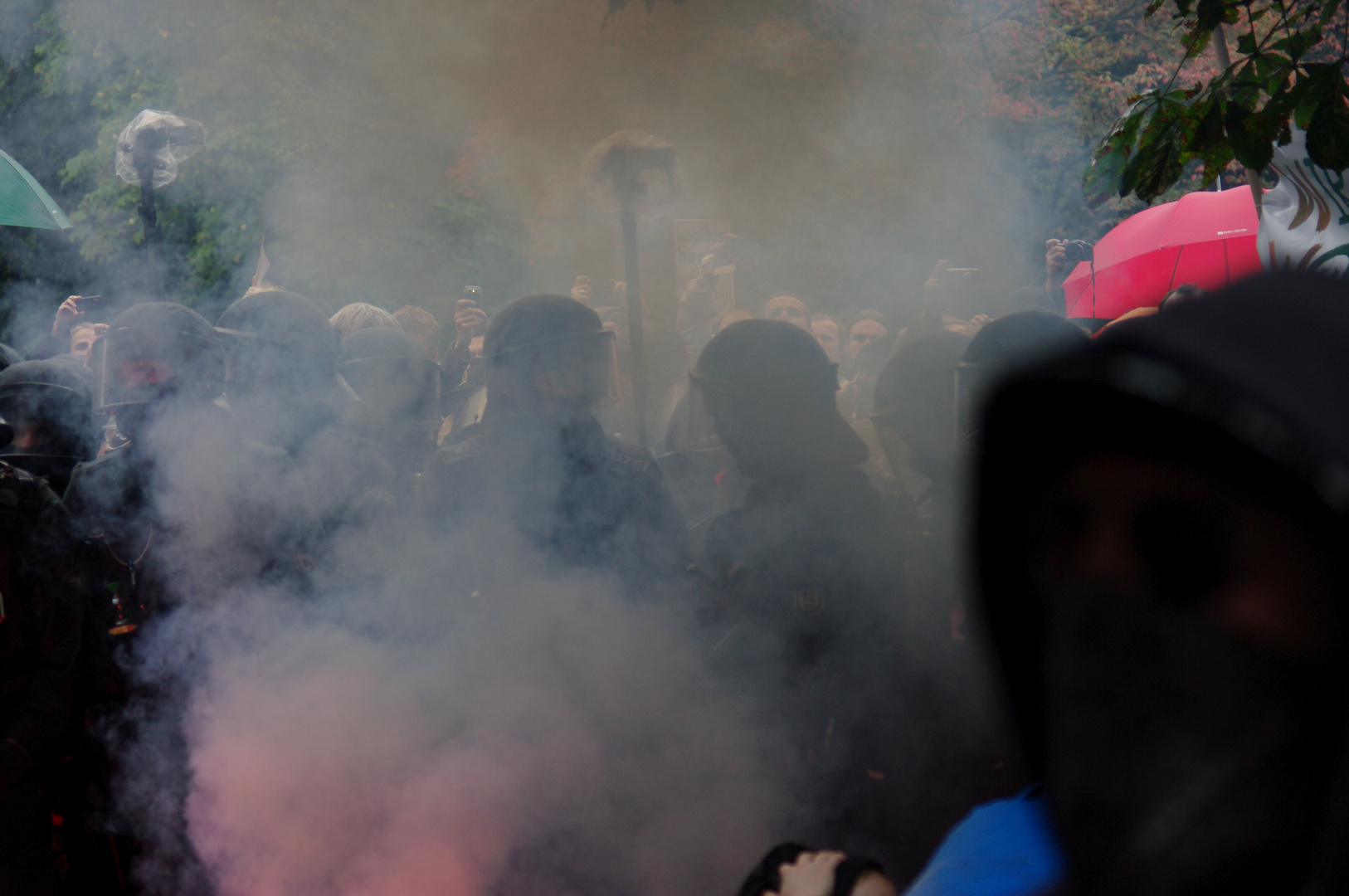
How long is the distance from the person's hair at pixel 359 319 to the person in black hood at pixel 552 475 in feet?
7.70

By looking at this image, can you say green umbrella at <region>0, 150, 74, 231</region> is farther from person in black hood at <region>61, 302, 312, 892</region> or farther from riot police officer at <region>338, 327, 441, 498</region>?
person in black hood at <region>61, 302, 312, 892</region>

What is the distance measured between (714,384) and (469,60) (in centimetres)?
349

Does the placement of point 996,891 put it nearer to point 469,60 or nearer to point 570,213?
point 469,60

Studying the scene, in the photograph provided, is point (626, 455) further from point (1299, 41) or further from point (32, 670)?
point (1299, 41)

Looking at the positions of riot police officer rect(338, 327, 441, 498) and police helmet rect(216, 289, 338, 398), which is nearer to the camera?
police helmet rect(216, 289, 338, 398)

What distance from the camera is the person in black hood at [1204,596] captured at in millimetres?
559

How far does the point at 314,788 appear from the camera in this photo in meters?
2.90

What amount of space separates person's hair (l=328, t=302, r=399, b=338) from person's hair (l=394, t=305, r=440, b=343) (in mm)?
489

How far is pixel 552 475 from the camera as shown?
3531mm

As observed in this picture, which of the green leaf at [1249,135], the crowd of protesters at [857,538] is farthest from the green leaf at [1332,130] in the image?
the crowd of protesters at [857,538]

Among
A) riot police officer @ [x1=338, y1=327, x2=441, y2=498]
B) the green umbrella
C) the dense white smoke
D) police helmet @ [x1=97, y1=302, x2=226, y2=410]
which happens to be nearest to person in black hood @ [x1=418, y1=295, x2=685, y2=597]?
the dense white smoke

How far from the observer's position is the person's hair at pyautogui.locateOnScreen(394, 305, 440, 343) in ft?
21.9

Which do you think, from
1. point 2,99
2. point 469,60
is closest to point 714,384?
point 469,60

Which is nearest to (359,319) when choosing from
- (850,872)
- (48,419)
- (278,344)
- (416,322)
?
(416,322)
